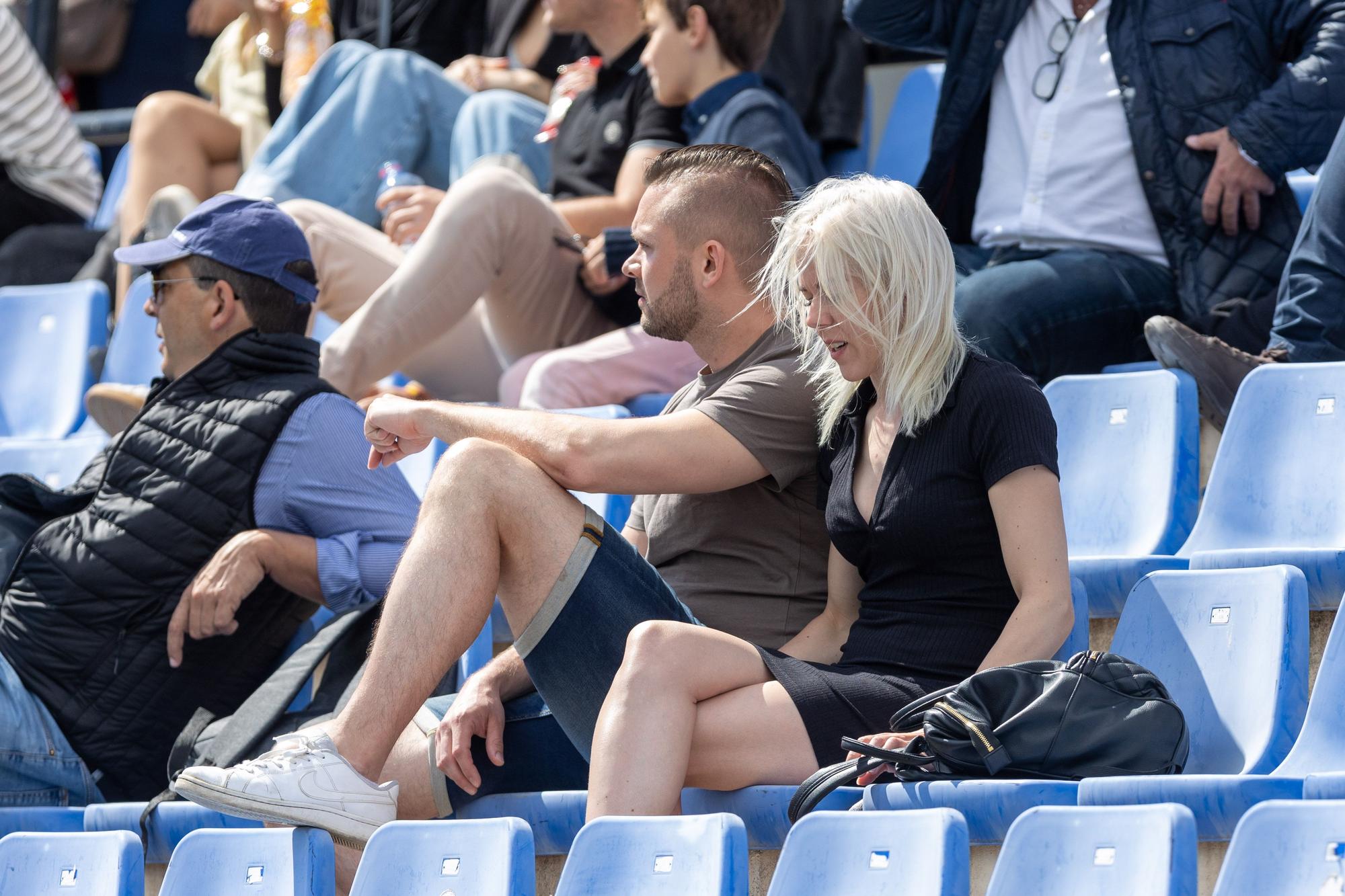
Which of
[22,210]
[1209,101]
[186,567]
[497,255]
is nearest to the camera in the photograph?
[186,567]

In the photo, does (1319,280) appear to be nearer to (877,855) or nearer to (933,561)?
(933,561)

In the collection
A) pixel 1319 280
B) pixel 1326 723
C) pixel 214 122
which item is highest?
pixel 1319 280

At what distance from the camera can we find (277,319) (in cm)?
317

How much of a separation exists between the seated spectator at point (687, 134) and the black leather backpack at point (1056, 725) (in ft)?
5.37

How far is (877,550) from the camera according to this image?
236 centimetres

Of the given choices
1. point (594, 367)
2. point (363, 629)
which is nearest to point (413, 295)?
point (594, 367)

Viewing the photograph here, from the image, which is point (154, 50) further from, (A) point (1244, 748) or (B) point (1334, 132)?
(A) point (1244, 748)

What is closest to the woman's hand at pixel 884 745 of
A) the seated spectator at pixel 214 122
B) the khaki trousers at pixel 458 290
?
the khaki trousers at pixel 458 290

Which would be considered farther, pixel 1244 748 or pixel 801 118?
pixel 801 118

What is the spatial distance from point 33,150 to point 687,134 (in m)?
2.44

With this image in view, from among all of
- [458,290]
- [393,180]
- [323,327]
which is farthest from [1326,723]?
[323,327]

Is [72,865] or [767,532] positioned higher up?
[767,532]

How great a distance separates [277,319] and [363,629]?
0.61 m

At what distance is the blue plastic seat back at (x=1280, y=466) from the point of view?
2744 millimetres
